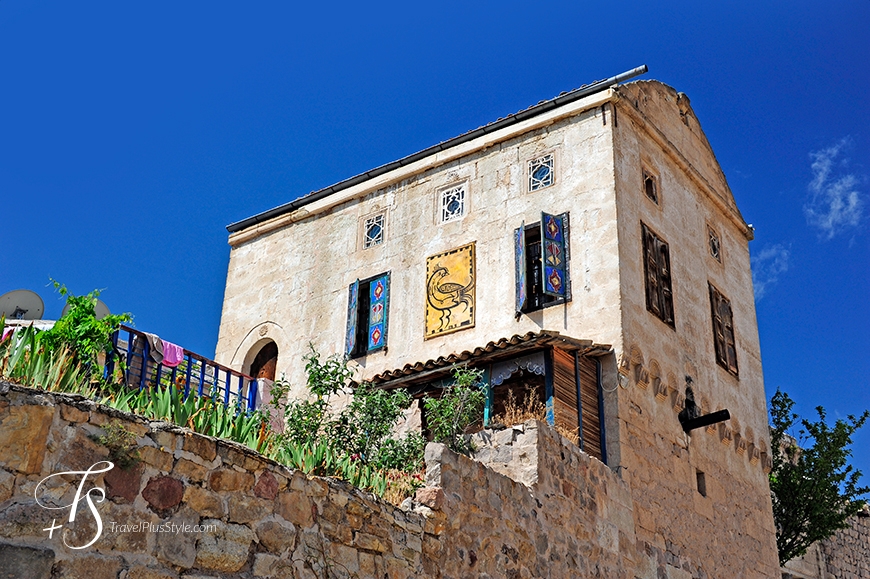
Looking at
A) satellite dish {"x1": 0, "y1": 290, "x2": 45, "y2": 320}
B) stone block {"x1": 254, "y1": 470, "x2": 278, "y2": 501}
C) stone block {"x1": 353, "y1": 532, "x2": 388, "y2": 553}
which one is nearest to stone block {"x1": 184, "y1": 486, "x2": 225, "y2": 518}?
stone block {"x1": 254, "y1": 470, "x2": 278, "y2": 501}

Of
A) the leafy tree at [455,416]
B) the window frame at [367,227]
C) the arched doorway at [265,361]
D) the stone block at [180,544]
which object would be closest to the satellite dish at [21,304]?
the arched doorway at [265,361]

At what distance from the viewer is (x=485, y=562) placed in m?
8.18

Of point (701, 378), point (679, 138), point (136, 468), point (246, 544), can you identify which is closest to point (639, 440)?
point (701, 378)

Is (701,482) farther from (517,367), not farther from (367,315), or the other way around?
(367,315)

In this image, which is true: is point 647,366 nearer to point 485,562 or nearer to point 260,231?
point 485,562

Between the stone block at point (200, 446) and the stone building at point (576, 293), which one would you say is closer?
the stone block at point (200, 446)

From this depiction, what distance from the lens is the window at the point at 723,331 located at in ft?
49.1

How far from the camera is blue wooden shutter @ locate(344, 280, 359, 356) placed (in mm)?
15000

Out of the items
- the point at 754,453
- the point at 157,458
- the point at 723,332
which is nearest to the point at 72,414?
the point at 157,458

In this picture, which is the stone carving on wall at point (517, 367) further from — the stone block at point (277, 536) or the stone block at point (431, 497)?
the stone block at point (277, 536)

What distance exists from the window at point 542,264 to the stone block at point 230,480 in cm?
765

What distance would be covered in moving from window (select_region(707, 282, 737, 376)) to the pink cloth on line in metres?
8.48

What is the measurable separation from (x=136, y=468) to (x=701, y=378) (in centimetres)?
1063

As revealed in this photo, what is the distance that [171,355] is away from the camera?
446 inches
